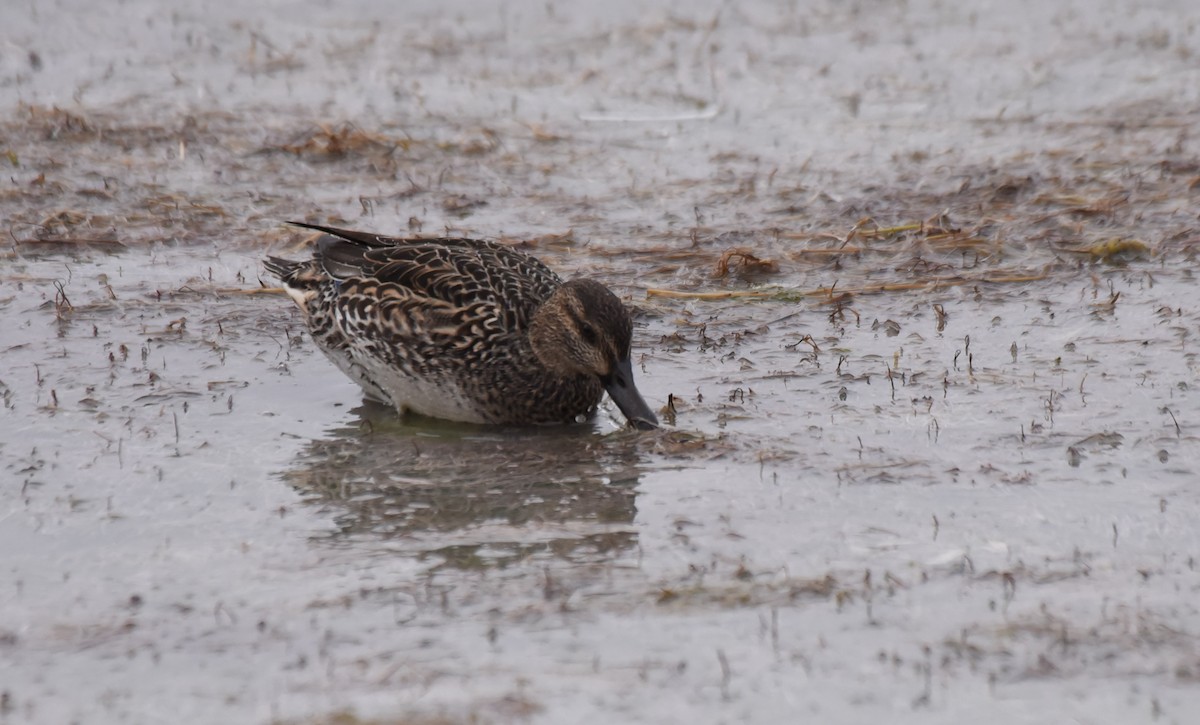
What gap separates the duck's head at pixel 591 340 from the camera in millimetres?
6340

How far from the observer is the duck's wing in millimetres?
6695

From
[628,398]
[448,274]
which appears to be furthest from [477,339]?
[628,398]

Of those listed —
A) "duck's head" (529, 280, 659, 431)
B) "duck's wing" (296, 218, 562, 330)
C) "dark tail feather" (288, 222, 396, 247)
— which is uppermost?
"dark tail feather" (288, 222, 396, 247)

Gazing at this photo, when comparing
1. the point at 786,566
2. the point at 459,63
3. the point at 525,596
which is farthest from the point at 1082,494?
the point at 459,63

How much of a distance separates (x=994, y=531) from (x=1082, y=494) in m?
0.47

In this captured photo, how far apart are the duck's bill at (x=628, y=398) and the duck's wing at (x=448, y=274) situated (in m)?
0.53

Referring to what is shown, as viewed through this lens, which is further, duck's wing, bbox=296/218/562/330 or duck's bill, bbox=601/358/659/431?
duck's wing, bbox=296/218/562/330

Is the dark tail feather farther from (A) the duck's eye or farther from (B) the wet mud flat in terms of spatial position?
(A) the duck's eye

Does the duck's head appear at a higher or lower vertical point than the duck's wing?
lower

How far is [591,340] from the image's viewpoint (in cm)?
644

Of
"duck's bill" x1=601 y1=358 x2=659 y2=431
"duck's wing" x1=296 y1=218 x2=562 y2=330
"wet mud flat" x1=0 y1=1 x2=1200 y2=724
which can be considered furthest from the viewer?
"duck's wing" x1=296 y1=218 x2=562 y2=330

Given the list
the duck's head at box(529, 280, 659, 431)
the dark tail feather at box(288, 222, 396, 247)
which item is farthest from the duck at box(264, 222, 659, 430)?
the dark tail feather at box(288, 222, 396, 247)

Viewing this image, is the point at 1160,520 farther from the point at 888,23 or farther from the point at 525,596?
the point at 888,23

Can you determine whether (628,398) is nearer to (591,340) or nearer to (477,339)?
(591,340)
